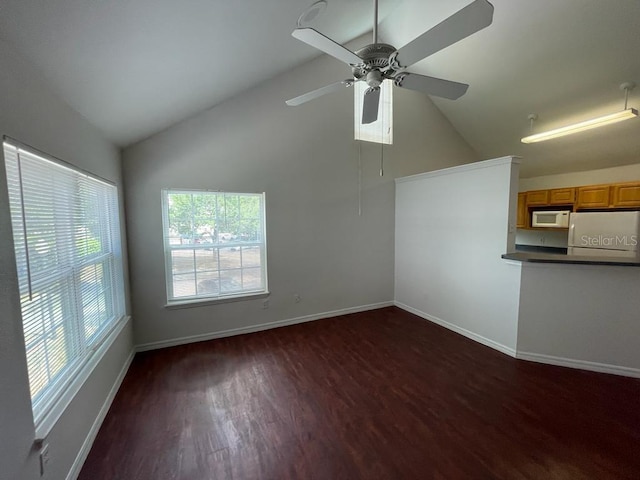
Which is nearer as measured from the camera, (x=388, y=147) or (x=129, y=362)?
(x=129, y=362)

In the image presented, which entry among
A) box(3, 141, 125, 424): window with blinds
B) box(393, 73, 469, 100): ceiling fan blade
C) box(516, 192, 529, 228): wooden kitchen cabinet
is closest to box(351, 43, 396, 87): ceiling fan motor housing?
box(393, 73, 469, 100): ceiling fan blade

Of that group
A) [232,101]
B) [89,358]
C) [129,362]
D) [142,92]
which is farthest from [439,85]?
[129,362]

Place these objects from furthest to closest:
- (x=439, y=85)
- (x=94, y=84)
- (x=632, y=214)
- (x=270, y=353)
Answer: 1. (x=632, y=214)
2. (x=270, y=353)
3. (x=439, y=85)
4. (x=94, y=84)

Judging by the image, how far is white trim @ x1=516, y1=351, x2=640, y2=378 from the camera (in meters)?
2.49

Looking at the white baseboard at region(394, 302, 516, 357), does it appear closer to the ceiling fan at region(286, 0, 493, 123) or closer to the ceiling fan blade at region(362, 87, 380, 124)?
the ceiling fan at region(286, 0, 493, 123)

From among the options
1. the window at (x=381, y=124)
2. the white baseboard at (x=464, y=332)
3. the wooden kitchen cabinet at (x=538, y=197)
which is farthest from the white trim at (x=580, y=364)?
the window at (x=381, y=124)

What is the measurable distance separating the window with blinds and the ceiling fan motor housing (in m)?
1.85

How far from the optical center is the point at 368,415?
2.07 m

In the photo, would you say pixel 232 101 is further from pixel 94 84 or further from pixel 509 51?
pixel 509 51

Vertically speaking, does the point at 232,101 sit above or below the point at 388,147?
above

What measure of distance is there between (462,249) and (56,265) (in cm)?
393

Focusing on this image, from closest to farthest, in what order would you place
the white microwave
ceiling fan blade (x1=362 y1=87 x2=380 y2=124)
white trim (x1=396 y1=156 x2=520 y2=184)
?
ceiling fan blade (x1=362 y1=87 x2=380 y2=124), white trim (x1=396 y1=156 x2=520 y2=184), the white microwave

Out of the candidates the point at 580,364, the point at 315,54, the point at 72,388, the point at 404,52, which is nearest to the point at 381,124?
the point at 315,54

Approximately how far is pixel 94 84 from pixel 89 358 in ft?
6.15
